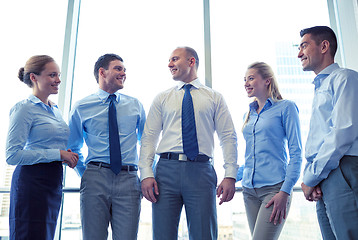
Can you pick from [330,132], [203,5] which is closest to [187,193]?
[330,132]

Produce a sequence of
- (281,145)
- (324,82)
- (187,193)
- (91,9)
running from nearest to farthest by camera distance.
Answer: (324,82), (187,193), (281,145), (91,9)

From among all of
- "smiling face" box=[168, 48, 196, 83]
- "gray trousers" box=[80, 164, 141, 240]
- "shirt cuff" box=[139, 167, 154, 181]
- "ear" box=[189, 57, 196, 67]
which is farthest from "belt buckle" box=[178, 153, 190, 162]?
"ear" box=[189, 57, 196, 67]

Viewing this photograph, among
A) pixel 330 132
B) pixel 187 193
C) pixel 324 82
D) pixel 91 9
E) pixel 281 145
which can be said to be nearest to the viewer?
pixel 330 132

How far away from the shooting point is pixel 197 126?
6.58 feet

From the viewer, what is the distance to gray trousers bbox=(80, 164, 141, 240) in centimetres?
189

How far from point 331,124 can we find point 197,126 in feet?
2.55

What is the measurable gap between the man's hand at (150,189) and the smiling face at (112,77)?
2.53 feet

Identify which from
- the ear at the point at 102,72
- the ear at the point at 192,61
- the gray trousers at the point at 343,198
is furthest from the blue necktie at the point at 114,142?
the gray trousers at the point at 343,198

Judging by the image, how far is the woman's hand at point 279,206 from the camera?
72.1 inches

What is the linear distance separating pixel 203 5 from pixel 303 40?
1.46 meters

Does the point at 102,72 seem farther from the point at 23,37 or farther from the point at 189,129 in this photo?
the point at 23,37

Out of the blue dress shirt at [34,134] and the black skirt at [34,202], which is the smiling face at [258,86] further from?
the black skirt at [34,202]

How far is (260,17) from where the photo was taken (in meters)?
3.26

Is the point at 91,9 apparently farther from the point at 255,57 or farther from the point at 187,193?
the point at 187,193
